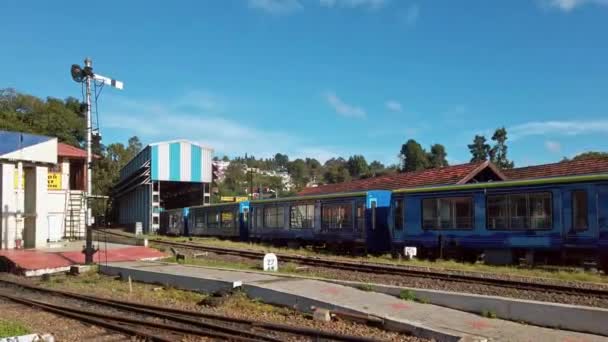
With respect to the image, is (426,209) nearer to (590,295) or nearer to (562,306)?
(590,295)

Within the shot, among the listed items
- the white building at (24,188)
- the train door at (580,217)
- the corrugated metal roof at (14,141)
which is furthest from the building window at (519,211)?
the corrugated metal roof at (14,141)

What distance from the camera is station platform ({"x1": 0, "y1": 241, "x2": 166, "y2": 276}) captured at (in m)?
19.9

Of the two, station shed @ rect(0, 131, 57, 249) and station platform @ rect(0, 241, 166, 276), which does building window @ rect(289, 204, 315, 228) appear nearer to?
station platform @ rect(0, 241, 166, 276)

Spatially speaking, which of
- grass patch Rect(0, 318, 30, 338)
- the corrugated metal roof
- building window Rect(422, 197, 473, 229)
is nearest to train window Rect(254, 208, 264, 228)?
the corrugated metal roof

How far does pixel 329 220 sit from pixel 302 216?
99.3 inches

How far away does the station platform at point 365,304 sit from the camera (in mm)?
8445

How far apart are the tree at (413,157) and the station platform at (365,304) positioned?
87498mm

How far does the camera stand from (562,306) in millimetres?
8953

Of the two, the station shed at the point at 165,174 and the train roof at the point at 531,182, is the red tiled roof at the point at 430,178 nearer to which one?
the train roof at the point at 531,182

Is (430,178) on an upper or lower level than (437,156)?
lower

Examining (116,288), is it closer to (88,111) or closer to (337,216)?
(88,111)

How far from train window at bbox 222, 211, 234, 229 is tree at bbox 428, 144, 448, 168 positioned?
225 feet

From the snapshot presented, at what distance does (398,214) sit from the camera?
879 inches

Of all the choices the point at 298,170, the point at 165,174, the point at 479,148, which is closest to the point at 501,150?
the point at 479,148
